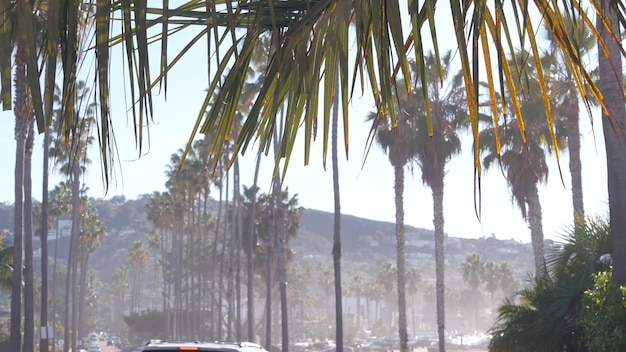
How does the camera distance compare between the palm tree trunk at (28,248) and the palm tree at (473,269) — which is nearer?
the palm tree trunk at (28,248)

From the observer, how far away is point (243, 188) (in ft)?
222

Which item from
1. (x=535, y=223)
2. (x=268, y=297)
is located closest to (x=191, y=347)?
(x=535, y=223)

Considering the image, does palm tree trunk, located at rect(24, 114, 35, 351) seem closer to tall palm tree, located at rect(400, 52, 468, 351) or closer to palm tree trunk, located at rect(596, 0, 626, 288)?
tall palm tree, located at rect(400, 52, 468, 351)

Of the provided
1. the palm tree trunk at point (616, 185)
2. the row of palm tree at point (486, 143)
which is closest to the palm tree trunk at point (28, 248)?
the row of palm tree at point (486, 143)

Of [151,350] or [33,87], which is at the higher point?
[33,87]

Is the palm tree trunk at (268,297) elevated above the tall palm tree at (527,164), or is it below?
below

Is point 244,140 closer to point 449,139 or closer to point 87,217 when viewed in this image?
point 449,139

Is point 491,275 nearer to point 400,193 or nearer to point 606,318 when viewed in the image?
point 400,193

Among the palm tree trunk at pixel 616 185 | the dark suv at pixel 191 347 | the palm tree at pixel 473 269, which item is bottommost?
the dark suv at pixel 191 347

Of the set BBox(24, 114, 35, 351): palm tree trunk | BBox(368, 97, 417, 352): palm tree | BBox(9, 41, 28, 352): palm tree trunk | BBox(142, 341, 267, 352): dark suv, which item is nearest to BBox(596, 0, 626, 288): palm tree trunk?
BBox(142, 341, 267, 352): dark suv

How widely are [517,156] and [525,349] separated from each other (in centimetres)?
2083

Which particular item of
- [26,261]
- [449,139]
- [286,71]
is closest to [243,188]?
[449,139]

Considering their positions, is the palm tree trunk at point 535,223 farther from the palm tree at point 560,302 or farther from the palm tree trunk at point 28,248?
the palm tree at point 560,302

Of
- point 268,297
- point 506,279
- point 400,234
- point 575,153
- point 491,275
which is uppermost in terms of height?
point 575,153
